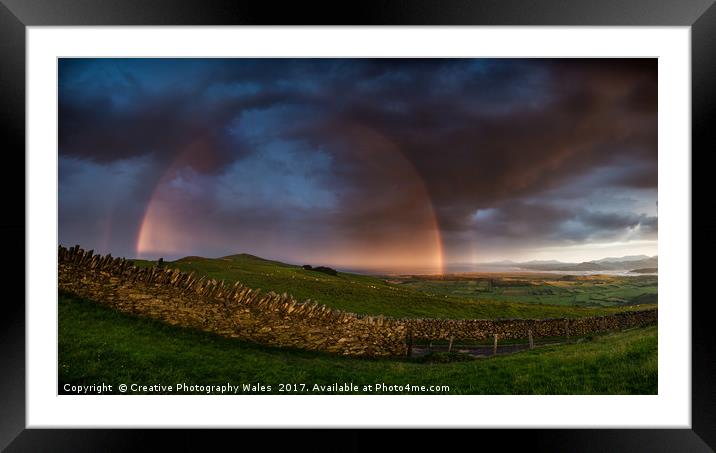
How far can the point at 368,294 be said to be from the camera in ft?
58.4

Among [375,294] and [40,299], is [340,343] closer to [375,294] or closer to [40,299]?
[40,299]

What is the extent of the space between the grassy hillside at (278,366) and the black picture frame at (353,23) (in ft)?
3.98

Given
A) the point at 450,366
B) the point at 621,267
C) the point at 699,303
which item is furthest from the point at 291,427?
the point at 621,267

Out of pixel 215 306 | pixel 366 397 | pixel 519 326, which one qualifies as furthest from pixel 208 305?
pixel 519 326

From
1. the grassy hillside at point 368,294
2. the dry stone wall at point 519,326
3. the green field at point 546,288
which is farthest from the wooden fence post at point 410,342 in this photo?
the grassy hillside at point 368,294

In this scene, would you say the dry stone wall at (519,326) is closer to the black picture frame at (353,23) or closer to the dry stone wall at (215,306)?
the dry stone wall at (215,306)

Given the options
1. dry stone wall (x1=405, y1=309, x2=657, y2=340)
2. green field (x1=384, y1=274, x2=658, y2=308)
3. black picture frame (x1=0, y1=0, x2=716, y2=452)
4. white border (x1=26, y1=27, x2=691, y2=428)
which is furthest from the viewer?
dry stone wall (x1=405, y1=309, x2=657, y2=340)

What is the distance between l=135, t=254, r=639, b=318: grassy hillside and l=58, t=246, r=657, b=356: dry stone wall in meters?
1.94

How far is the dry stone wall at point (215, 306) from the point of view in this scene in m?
7.95

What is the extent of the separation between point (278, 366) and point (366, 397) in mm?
2147

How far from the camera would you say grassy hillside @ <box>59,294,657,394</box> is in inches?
236

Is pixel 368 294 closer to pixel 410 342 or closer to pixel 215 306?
pixel 410 342

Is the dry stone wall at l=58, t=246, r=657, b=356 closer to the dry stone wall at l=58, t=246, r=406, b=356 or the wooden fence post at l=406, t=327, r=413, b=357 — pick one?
the dry stone wall at l=58, t=246, r=406, b=356

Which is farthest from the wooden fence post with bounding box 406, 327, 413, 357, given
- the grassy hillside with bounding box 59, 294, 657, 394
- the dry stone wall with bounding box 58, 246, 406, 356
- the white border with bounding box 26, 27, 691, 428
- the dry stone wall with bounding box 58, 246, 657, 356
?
the white border with bounding box 26, 27, 691, 428
